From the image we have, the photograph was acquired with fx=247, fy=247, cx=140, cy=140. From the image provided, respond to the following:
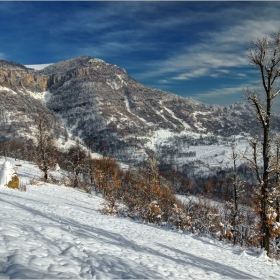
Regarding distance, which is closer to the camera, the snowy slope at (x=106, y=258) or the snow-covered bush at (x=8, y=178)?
the snowy slope at (x=106, y=258)

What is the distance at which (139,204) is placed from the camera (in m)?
24.7

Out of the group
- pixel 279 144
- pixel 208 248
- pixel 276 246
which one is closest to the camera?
pixel 208 248

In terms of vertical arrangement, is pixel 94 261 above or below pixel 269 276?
above

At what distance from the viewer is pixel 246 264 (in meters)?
13.1

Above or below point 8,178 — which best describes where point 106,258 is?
below

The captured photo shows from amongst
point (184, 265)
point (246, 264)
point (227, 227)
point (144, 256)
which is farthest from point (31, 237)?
point (227, 227)

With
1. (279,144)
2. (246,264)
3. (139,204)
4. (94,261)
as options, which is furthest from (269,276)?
(139,204)

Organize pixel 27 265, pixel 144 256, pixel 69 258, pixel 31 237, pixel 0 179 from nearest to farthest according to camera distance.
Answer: pixel 27 265, pixel 69 258, pixel 31 237, pixel 144 256, pixel 0 179

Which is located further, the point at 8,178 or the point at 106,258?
the point at 8,178

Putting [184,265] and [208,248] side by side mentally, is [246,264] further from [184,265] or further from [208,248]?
[184,265]

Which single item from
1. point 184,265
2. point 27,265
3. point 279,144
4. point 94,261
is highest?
point 279,144

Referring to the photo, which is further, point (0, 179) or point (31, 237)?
point (0, 179)

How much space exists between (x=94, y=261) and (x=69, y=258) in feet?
2.69

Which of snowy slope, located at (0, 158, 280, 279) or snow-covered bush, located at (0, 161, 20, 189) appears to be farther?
snow-covered bush, located at (0, 161, 20, 189)
